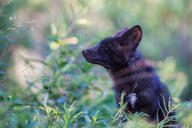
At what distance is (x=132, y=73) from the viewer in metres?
3.28

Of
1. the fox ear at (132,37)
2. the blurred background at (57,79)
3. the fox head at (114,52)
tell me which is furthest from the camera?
the fox head at (114,52)

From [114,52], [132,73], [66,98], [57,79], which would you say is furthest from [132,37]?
[66,98]

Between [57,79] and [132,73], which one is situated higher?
[57,79]

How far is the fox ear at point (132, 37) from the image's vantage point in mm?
3102

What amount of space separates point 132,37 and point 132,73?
40 cm

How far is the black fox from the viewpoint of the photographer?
3141 mm

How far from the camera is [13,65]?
4062 millimetres

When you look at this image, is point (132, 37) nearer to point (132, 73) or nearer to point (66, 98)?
point (132, 73)

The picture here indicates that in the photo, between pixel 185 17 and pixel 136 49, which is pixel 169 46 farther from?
pixel 136 49

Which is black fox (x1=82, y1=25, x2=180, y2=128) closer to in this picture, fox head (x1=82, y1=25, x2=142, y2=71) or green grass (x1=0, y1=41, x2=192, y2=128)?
fox head (x1=82, y1=25, x2=142, y2=71)

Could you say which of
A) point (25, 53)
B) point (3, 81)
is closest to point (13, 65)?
point (3, 81)

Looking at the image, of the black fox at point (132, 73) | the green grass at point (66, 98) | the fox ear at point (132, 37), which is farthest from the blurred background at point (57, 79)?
the fox ear at point (132, 37)

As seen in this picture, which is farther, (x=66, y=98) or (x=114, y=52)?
(x=66, y=98)

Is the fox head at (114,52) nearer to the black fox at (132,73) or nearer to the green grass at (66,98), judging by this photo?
the black fox at (132,73)
